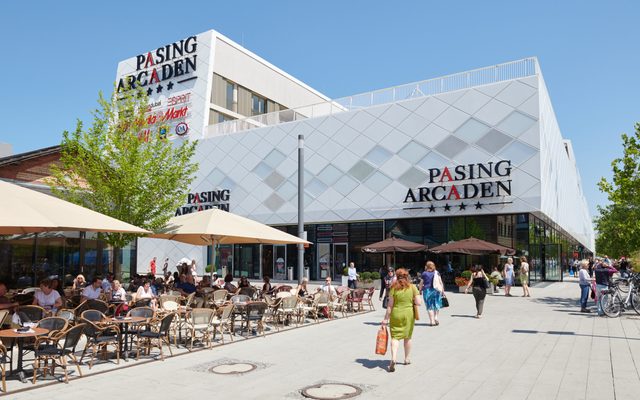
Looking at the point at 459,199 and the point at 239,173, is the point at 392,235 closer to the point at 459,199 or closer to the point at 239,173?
the point at 459,199

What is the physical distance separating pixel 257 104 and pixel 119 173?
2391 cm

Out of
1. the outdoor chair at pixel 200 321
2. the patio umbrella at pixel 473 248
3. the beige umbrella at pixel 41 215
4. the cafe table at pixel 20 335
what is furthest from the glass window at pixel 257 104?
the cafe table at pixel 20 335

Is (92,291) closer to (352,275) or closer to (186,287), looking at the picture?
(186,287)

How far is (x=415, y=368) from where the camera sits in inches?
324

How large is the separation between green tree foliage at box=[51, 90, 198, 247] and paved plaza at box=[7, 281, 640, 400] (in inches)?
345

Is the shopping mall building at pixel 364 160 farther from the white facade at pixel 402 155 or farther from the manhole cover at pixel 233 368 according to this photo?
the manhole cover at pixel 233 368

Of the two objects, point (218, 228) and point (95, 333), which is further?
point (218, 228)

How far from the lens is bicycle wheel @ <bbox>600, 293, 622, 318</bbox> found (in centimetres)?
1452

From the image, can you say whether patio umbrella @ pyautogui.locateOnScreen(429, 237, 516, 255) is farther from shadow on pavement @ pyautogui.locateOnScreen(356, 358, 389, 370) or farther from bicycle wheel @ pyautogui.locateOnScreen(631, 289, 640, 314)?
shadow on pavement @ pyautogui.locateOnScreen(356, 358, 389, 370)

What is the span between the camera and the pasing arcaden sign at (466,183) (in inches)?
973

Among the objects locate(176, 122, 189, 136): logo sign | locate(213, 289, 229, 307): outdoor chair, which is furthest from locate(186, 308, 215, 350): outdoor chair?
locate(176, 122, 189, 136): logo sign

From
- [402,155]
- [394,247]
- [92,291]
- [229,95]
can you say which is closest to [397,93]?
[402,155]

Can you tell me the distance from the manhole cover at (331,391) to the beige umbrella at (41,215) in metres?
5.56

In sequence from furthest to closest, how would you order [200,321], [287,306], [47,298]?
[287,306], [47,298], [200,321]
